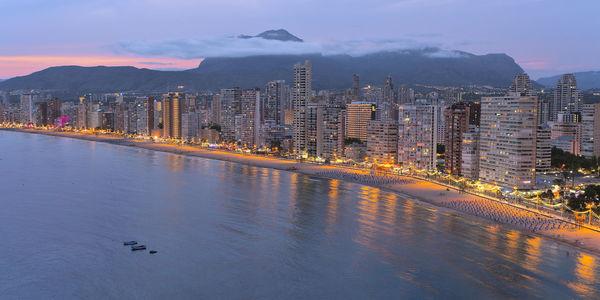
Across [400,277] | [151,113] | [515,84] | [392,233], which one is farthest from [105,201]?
[515,84]

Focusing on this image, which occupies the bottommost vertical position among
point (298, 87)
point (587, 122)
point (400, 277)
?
point (400, 277)

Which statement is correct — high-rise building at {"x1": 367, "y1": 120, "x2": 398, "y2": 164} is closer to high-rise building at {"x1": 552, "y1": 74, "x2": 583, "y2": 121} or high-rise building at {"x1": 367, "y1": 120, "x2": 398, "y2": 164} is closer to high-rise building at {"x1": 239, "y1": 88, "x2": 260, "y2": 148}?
high-rise building at {"x1": 239, "y1": 88, "x2": 260, "y2": 148}

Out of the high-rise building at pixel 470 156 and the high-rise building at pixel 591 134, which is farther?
the high-rise building at pixel 591 134

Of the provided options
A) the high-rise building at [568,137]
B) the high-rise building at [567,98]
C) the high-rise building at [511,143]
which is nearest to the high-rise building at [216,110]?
the high-rise building at [568,137]

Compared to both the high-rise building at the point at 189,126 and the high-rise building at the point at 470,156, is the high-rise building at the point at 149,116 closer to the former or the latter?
the high-rise building at the point at 189,126

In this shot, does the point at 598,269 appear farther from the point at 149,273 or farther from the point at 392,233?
the point at 149,273

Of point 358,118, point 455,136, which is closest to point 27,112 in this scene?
point 358,118
